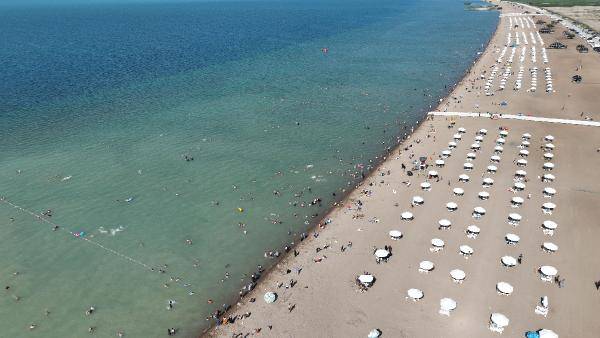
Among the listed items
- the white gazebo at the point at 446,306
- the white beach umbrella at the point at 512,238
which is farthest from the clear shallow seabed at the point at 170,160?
the white beach umbrella at the point at 512,238

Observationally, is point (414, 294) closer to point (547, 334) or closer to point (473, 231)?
point (547, 334)

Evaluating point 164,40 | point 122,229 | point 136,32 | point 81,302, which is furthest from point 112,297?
point 136,32

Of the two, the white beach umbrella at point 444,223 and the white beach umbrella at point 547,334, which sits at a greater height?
the white beach umbrella at point 444,223

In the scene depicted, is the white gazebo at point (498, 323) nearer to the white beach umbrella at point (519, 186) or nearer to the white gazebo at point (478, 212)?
the white gazebo at point (478, 212)

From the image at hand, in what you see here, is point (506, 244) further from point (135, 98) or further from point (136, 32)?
point (136, 32)

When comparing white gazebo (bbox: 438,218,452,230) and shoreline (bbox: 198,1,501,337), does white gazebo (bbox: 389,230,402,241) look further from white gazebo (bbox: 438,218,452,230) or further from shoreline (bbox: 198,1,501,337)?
shoreline (bbox: 198,1,501,337)

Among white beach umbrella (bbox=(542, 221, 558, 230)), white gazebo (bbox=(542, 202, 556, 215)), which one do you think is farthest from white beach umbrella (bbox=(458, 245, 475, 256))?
white gazebo (bbox=(542, 202, 556, 215))
